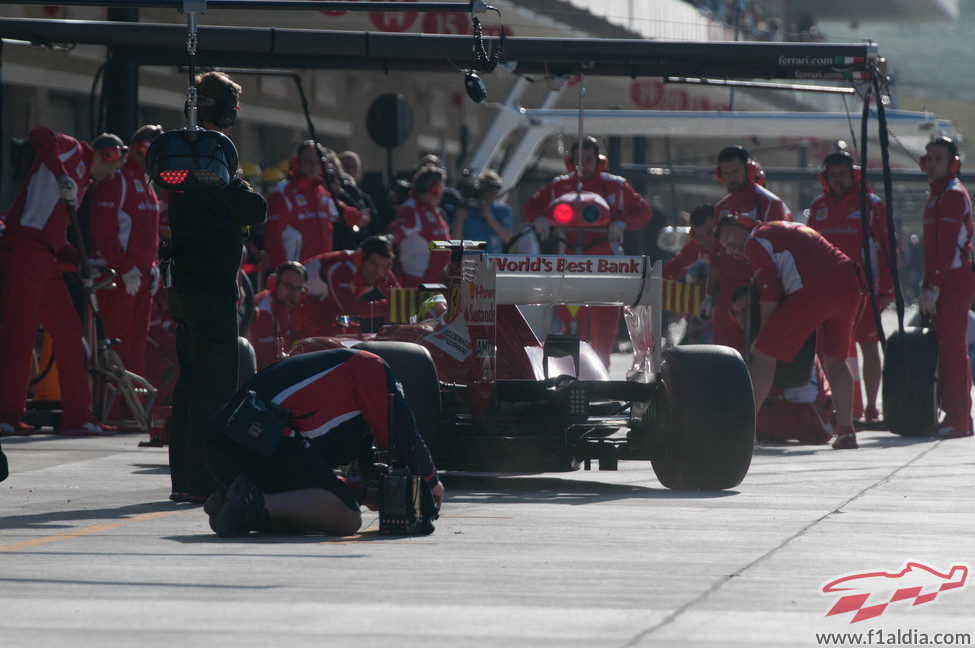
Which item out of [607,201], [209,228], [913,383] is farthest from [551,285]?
[607,201]

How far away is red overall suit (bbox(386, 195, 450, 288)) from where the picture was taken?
13453mm

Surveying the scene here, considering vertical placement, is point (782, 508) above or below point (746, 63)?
below

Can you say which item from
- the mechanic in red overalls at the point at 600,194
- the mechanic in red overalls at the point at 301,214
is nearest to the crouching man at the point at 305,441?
the mechanic in red overalls at the point at 301,214

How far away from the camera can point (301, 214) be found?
45.5 feet

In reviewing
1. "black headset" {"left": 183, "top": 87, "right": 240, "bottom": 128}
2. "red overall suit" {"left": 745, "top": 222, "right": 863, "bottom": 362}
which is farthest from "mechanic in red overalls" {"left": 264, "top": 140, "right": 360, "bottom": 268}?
"black headset" {"left": 183, "top": 87, "right": 240, "bottom": 128}

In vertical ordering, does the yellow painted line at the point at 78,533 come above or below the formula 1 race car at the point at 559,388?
below

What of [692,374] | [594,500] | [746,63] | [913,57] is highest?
[913,57]

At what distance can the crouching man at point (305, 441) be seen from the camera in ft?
22.8

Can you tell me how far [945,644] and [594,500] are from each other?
12.4 ft

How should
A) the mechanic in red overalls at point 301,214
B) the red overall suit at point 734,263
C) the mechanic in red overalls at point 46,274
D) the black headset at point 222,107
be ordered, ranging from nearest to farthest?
the black headset at point 222,107
the mechanic in red overalls at point 46,274
the red overall suit at point 734,263
the mechanic in red overalls at point 301,214

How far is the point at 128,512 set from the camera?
803cm

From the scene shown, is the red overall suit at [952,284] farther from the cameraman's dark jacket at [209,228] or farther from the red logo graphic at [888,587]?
the red logo graphic at [888,587]

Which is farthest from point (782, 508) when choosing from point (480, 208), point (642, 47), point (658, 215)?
point (658, 215)

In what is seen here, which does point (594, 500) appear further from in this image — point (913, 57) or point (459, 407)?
point (913, 57)
